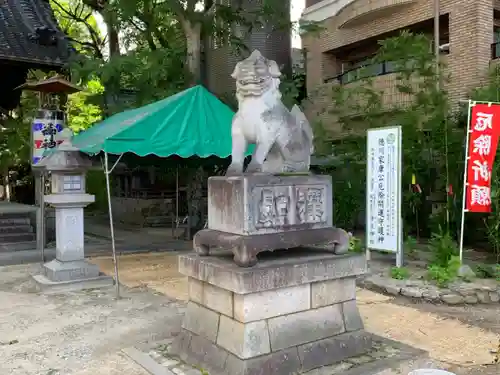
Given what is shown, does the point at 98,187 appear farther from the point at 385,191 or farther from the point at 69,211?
the point at 385,191

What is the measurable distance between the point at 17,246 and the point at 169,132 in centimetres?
578

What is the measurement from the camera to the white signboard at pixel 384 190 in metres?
7.90

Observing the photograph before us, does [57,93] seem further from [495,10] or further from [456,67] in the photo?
[495,10]

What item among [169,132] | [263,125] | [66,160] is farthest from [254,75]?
[66,160]

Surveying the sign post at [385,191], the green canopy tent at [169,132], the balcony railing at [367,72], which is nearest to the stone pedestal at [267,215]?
the green canopy tent at [169,132]

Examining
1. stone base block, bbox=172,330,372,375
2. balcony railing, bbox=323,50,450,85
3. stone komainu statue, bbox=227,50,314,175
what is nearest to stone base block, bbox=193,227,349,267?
Result: stone komainu statue, bbox=227,50,314,175

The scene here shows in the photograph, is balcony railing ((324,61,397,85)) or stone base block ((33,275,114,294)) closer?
stone base block ((33,275,114,294))

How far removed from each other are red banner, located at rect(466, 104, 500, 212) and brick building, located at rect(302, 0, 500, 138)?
15.5ft

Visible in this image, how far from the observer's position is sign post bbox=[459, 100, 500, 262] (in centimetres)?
740

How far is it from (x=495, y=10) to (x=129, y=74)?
9.72 meters

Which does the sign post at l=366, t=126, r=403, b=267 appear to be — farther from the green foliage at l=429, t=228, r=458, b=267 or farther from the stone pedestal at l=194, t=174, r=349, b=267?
the stone pedestal at l=194, t=174, r=349, b=267

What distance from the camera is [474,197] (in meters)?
7.51

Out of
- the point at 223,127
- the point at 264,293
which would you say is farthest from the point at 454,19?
the point at 264,293

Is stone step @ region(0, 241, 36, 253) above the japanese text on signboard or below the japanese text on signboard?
below
